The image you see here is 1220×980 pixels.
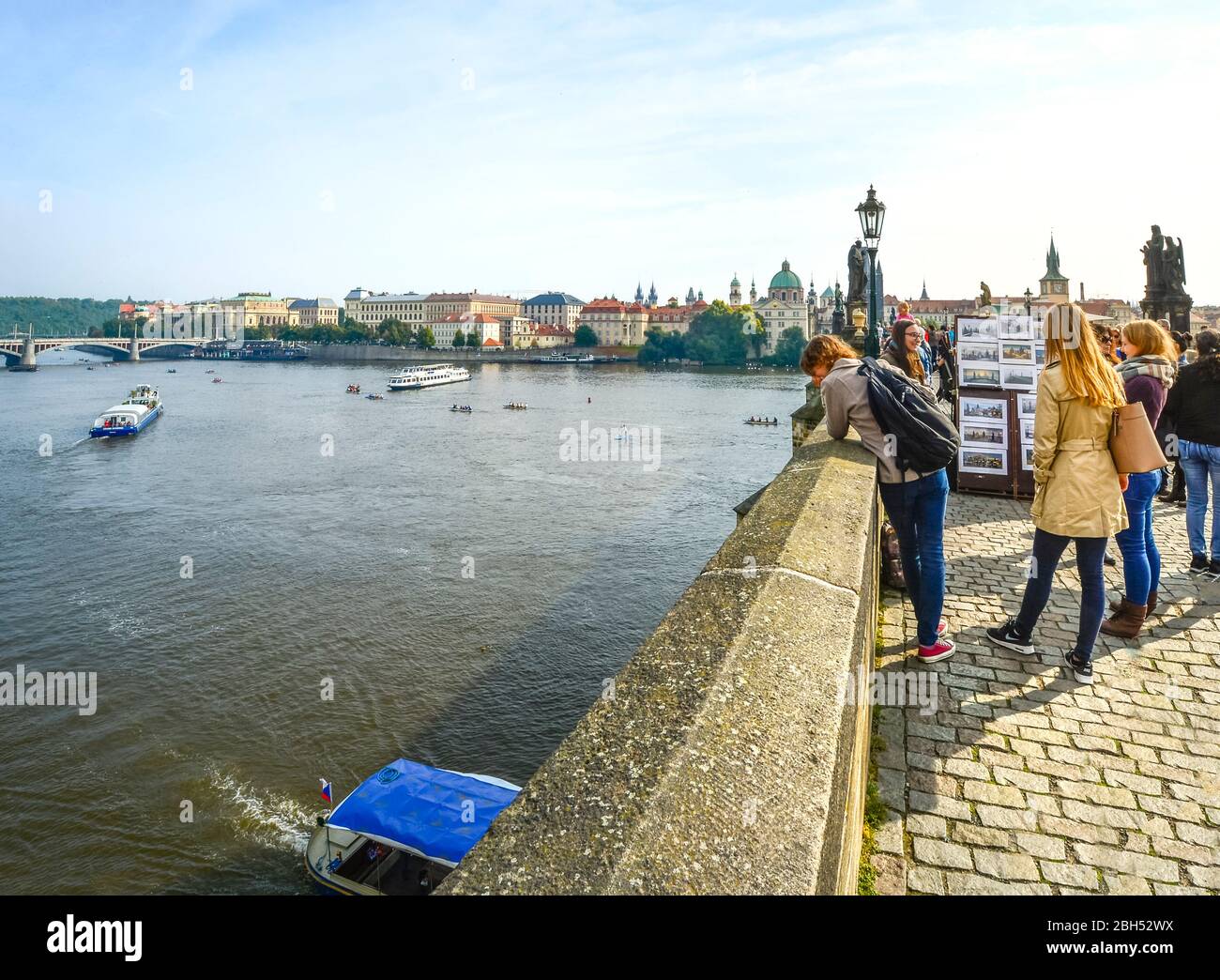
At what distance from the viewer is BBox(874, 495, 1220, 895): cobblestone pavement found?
9.54 ft

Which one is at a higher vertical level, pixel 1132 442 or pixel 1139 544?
pixel 1132 442

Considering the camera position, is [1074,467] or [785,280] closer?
[1074,467]

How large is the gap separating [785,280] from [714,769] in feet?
475

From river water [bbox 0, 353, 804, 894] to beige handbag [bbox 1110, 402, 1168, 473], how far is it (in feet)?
26.5

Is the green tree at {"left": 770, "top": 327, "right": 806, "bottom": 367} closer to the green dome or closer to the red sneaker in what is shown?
the green dome

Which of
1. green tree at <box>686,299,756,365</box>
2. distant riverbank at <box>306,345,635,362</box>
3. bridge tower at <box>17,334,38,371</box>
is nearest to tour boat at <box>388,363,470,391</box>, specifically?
distant riverbank at <box>306,345,635,362</box>

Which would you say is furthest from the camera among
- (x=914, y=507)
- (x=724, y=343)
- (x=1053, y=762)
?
(x=724, y=343)

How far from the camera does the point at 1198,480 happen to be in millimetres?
6281

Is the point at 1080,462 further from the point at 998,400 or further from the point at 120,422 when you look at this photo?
the point at 120,422

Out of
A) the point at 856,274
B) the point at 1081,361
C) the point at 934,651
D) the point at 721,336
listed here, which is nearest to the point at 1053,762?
the point at 934,651

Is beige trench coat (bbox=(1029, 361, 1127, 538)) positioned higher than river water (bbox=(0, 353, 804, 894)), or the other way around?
beige trench coat (bbox=(1029, 361, 1127, 538))
